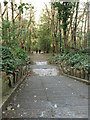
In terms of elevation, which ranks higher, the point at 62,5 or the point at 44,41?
the point at 62,5

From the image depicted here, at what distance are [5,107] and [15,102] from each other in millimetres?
403

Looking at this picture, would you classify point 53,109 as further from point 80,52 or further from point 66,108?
point 80,52

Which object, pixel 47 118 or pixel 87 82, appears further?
pixel 87 82

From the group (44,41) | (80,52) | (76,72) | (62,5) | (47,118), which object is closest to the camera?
(47,118)

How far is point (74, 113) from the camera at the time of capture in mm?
2834

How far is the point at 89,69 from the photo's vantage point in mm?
6422

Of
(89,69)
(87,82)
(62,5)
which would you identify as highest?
(62,5)

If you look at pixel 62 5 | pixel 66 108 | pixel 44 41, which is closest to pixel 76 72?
pixel 66 108

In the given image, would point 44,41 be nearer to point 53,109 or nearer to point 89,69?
point 89,69

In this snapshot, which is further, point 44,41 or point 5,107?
point 44,41

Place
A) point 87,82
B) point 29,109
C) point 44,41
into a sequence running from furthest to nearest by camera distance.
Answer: point 44,41
point 87,82
point 29,109

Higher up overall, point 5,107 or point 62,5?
point 62,5

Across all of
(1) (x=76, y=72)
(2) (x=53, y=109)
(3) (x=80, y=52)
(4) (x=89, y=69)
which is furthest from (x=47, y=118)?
(3) (x=80, y=52)

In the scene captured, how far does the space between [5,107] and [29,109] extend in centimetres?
57
